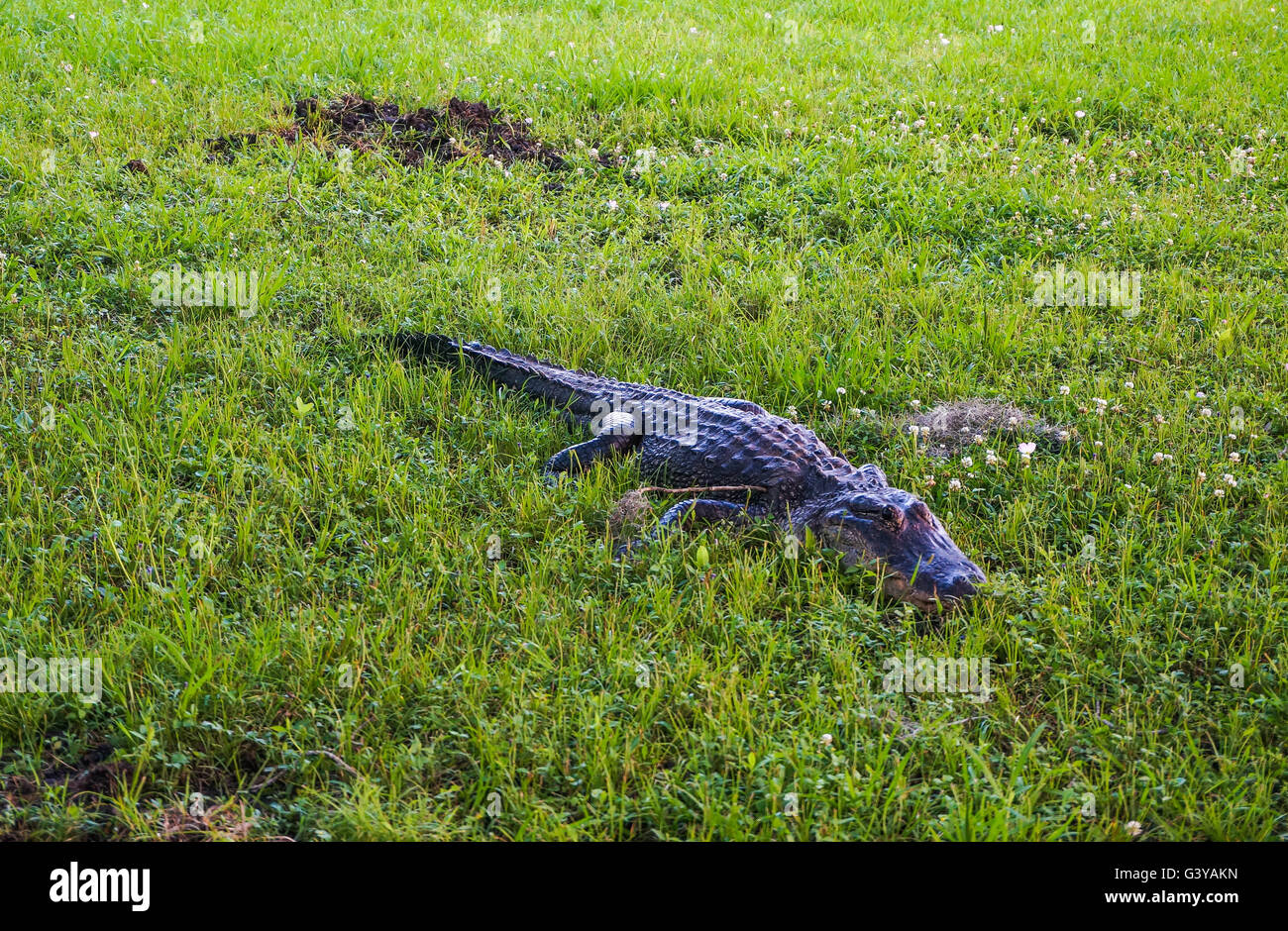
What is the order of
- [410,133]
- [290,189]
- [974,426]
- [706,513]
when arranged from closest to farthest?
[706,513]
[974,426]
[290,189]
[410,133]

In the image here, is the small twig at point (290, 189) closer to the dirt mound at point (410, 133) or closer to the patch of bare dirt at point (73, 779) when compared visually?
the dirt mound at point (410, 133)

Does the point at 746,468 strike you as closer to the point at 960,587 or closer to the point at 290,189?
the point at 960,587

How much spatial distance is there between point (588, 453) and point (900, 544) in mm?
1539

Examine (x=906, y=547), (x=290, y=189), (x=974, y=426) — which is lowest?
(x=906, y=547)

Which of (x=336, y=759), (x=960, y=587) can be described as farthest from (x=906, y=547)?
(x=336, y=759)

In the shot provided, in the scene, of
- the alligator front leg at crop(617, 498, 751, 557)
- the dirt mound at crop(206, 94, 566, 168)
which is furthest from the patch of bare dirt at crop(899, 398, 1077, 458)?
the dirt mound at crop(206, 94, 566, 168)

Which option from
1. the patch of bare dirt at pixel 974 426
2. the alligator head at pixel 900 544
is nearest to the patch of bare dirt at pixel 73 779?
the alligator head at pixel 900 544

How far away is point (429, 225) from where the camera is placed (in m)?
6.95

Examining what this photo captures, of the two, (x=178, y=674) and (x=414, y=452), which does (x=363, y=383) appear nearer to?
(x=414, y=452)

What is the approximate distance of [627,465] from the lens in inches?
187

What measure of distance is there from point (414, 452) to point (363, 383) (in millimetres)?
732

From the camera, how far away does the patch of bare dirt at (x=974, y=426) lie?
16.4ft

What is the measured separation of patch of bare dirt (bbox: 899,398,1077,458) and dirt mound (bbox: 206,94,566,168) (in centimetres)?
401
